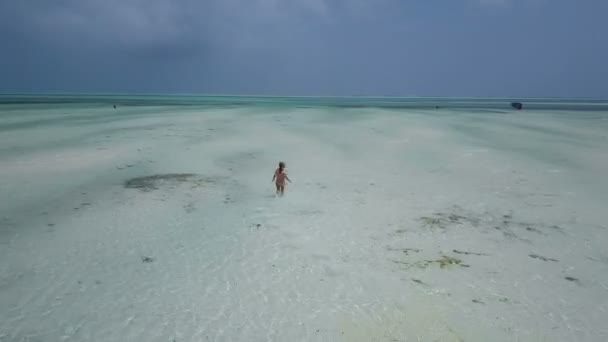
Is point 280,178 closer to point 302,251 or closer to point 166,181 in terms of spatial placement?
point 302,251

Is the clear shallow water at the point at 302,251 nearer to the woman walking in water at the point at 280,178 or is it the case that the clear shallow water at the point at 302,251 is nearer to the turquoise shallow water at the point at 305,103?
the woman walking in water at the point at 280,178

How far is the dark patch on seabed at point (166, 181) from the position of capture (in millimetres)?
10500

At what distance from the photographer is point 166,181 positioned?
11.0 meters

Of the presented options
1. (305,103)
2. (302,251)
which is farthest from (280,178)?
(305,103)

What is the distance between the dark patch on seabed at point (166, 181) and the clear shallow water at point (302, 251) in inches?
4.5

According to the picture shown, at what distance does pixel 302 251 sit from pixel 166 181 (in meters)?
5.95

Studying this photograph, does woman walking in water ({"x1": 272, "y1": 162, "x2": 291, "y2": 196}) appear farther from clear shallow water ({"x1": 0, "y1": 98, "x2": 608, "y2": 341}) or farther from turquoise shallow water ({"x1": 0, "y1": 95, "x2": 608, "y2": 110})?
turquoise shallow water ({"x1": 0, "y1": 95, "x2": 608, "y2": 110})

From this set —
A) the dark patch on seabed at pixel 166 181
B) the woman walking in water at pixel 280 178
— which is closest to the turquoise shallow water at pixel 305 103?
the dark patch on seabed at pixel 166 181

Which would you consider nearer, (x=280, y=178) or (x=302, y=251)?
(x=302, y=251)

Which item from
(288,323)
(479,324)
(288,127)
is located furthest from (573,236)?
(288,127)

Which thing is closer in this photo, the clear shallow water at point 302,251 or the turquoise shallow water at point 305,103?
the clear shallow water at point 302,251

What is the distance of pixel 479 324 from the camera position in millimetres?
4770

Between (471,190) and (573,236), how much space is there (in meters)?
3.27

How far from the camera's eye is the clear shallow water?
4.77 m
